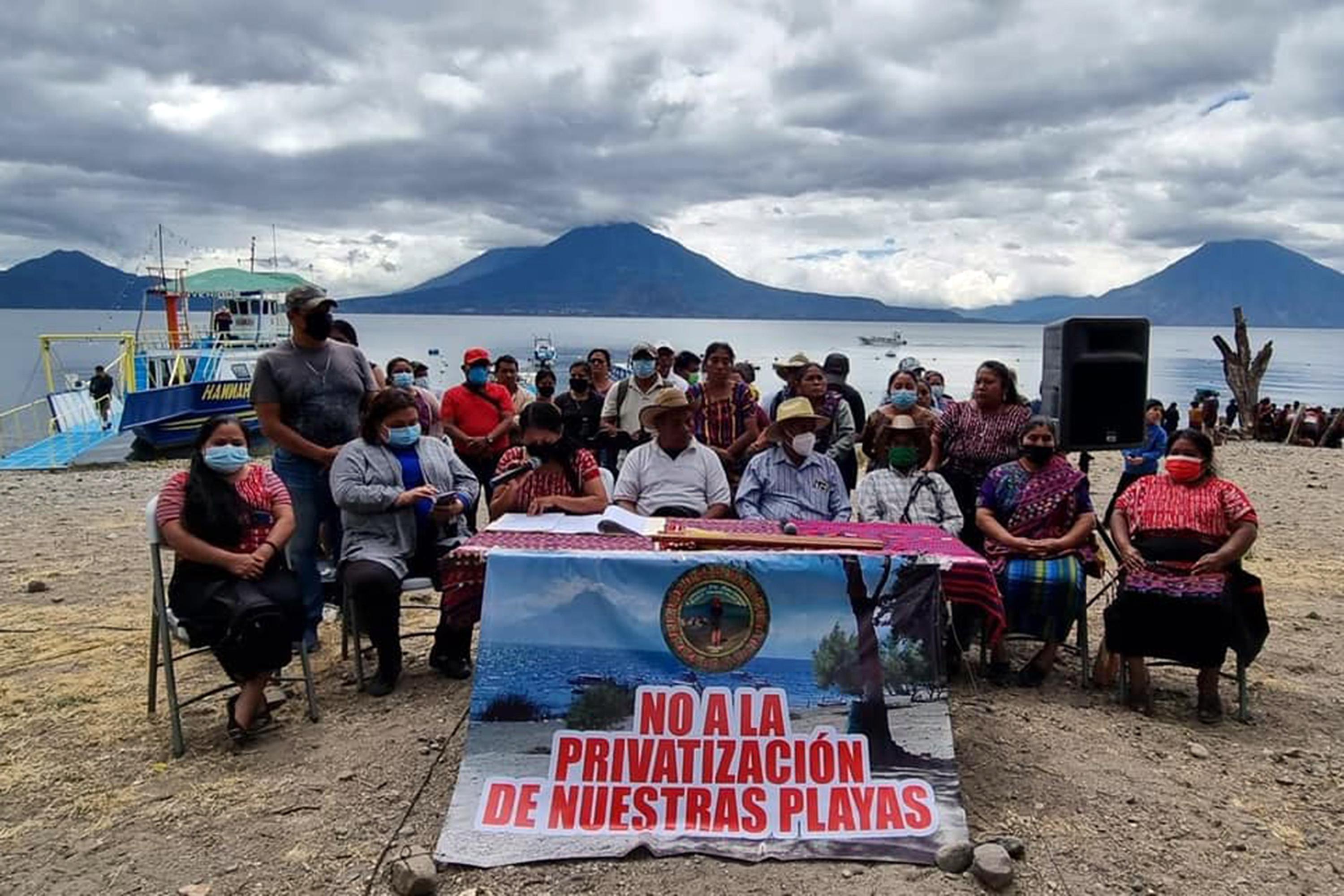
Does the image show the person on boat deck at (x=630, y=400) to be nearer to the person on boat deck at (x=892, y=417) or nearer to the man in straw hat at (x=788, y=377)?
the man in straw hat at (x=788, y=377)

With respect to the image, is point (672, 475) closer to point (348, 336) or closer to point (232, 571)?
point (232, 571)

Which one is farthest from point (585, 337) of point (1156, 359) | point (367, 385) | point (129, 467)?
point (367, 385)

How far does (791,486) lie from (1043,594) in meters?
1.41

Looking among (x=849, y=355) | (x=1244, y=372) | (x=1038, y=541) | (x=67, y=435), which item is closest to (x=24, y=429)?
(x=67, y=435)

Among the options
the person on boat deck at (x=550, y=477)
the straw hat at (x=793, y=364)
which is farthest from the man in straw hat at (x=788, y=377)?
the person on boat deck at (x=550, y=477)

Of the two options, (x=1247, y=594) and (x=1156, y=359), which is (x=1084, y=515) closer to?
(x=1247, y=594)

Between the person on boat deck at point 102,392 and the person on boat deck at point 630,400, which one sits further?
the person on boat deck at point 102,392

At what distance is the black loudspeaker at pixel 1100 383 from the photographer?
5.93m

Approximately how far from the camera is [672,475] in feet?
17.2

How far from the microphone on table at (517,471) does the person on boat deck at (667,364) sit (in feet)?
9.86

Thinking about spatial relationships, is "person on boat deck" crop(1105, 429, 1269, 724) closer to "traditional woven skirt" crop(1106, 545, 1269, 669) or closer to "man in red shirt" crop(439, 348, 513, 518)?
"traditional woven skirt" crop(1106, 545, 1269, 669)

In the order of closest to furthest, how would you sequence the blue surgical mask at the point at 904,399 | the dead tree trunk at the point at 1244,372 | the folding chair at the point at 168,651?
the folding chair at the point at 168,651
the blue surgical mask at the point at 904,399
the dead tree trunk at the point at 1244,372

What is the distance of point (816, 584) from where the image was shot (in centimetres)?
358

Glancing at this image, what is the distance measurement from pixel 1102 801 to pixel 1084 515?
175 cm
